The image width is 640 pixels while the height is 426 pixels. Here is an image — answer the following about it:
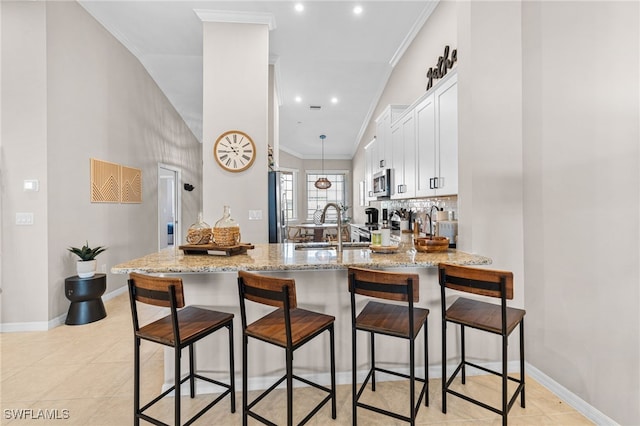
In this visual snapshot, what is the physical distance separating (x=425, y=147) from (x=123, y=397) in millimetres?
3230

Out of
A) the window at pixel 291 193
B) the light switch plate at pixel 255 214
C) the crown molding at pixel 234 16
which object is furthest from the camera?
the window at pixel 291 193

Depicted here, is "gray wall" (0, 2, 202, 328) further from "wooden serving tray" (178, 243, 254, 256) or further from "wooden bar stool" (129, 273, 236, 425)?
"wooden bar stool" (129, 273, 236, 425)

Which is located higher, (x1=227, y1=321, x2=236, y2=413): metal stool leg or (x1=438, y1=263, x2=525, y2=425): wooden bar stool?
(x1=438, y1=263, x2=525, y2=425): wooden bar stool

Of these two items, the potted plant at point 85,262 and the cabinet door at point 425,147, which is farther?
the potted plant at point 85,262

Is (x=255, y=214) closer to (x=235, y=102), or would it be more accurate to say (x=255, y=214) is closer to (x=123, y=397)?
(x=235, y=102)

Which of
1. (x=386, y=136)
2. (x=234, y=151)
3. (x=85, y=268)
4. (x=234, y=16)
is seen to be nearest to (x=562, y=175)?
(x=386, y=136)

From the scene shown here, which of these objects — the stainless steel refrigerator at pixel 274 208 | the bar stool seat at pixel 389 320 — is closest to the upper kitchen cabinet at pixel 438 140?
the bar stool seat at pixel 389 320

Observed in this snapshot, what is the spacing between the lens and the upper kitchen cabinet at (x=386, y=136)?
14.3 feet

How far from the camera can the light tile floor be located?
1.86m

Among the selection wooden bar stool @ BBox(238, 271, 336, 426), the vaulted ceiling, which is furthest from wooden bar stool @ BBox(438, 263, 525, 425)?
the vaulted ceiling

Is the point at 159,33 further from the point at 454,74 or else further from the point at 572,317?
the point at 572,317

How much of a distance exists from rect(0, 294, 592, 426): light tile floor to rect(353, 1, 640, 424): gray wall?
39 cm

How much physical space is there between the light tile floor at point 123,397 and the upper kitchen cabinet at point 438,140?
1.56m

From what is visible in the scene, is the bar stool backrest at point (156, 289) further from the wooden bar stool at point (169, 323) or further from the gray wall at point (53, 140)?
the gray wall at point (53, 140)
